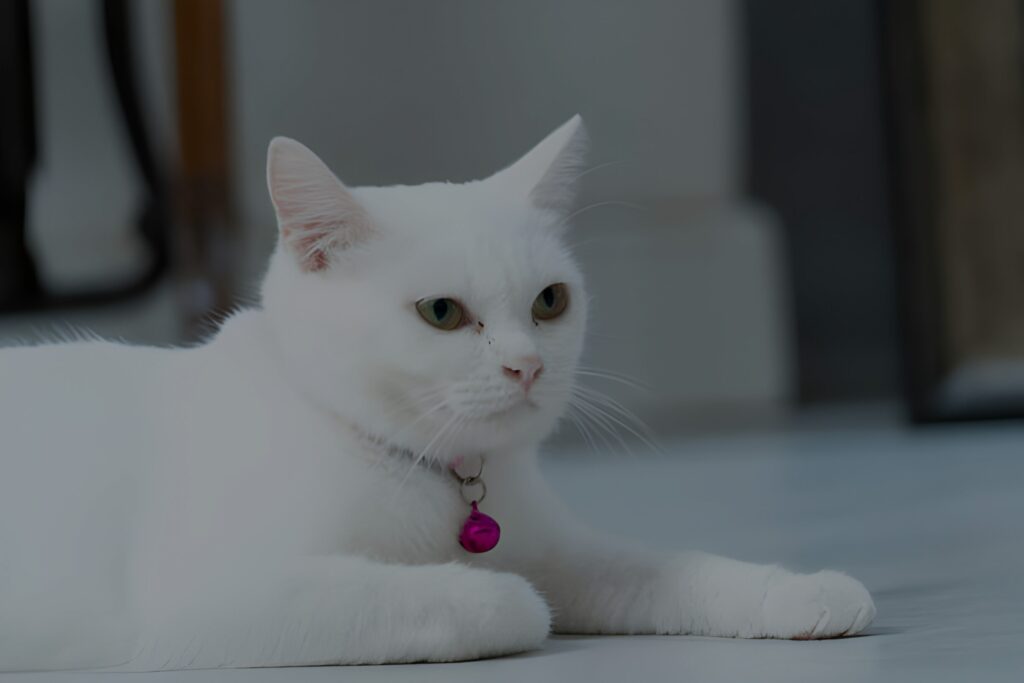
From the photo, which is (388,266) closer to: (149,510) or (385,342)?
(385,342)

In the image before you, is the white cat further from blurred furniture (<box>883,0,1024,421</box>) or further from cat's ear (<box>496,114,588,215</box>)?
blurred furniture (<box>883,0,1024,421</box>)

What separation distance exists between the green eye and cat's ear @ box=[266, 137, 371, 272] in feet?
0.28

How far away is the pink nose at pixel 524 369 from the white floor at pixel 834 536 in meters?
0.20

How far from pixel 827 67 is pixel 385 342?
3454 mm

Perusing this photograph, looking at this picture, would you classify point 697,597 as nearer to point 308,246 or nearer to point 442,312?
point 442,312

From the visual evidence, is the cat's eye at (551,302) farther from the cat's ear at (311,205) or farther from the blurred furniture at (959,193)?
the blurred furniture at (959,193)

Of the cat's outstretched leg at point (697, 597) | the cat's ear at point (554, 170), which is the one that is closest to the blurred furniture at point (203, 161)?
the cat's ear at point (554, 170)

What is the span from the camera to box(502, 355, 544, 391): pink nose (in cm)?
98

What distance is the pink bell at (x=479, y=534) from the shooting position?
3.45 ft

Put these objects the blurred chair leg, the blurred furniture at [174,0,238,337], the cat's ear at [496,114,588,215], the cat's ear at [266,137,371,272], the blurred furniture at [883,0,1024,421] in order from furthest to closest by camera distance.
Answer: the blurred furniture at [174,0,238,337] → the blurred chair leg → the blurred furniture at [883,0,1024,421] → the cat's ear at [496,114,588,215] → the cat's ear at [266,137,371,272]

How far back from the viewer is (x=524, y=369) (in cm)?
99

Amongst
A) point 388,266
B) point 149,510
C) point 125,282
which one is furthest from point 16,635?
point 125,282

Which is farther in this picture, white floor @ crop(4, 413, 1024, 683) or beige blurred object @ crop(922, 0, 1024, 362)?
beige blurred object @ crop(922, 0, 1024, 362)

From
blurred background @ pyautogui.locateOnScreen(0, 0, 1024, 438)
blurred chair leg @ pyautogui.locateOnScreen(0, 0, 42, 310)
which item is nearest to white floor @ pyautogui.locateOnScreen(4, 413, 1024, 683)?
blurred background @ pyautogui.locateOnScreen(0, 0, 1024, 438)
